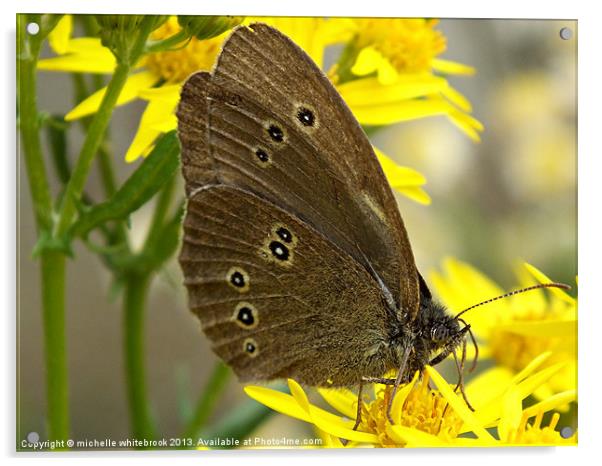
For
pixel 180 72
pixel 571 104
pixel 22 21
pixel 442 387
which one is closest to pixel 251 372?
pixel 442 387

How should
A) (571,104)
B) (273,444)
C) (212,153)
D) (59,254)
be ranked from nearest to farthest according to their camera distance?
(212,153), (59,254), (273,444), (571,104)

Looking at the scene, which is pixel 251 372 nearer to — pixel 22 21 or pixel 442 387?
pixel 442 387

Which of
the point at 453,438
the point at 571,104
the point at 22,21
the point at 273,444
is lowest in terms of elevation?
the point at 273,444

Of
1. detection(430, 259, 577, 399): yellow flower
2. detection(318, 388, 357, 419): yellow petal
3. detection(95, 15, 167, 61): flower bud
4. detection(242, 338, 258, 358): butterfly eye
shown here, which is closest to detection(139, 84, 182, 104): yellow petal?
detection(95, 15, 167, 61): flower bud

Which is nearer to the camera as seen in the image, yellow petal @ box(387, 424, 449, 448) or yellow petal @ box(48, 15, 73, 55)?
yellow petal @ box(387, 424, 449, 448)

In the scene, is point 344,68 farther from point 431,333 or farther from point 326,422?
point 326,422

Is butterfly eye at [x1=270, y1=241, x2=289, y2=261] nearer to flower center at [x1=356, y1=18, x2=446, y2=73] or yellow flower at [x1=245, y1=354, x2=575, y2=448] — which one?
yellow flower at [x1=245, y1=354, x2=575, y2=448]

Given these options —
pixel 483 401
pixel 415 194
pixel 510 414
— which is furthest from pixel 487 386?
pixel 415 194
